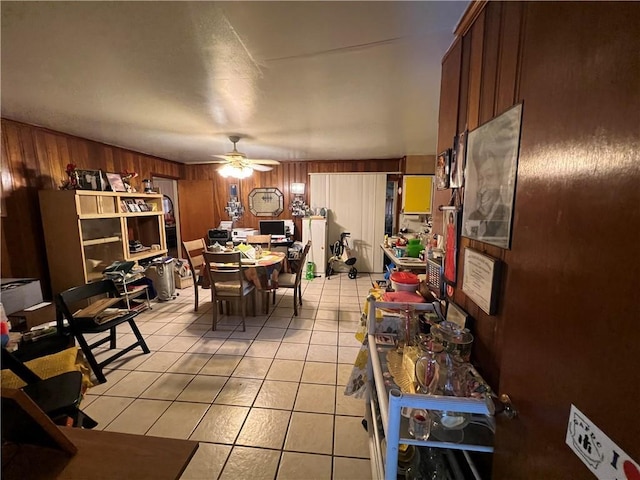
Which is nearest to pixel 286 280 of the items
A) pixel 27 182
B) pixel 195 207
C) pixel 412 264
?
pixel 412 264

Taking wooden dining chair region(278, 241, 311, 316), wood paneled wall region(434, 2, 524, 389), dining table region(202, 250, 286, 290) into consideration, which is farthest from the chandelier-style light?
wood paneled wall region(434, 2, 524, 389)

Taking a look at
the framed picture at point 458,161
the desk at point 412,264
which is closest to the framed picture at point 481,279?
the framed picture at point 458,161

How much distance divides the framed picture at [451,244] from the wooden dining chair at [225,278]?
206 centimetres

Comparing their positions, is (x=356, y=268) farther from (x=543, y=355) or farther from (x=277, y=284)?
(x=543, y=355)

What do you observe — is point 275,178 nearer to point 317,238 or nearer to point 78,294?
point 317,238

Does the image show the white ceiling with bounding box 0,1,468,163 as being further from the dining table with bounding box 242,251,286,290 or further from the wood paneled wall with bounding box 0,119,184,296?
the dining table with bounding box 242,251,286,290

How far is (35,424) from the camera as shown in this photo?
2.21 ft

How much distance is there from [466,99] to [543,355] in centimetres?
119

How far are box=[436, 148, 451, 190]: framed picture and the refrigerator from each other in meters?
3.53

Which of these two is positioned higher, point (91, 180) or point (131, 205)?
point (91, 180)

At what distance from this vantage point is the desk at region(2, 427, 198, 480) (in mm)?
692

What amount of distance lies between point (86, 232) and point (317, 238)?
3454 mm

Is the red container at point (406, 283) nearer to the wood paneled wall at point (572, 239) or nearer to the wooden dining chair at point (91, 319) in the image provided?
the wood paneled wall at point (572, 239)

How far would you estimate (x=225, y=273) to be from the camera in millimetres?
2887
